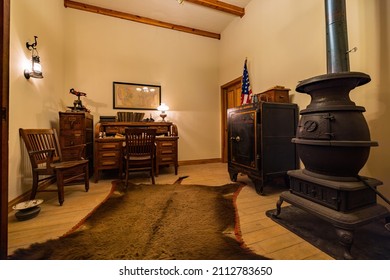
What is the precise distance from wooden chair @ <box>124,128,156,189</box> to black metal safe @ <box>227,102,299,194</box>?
1.33m

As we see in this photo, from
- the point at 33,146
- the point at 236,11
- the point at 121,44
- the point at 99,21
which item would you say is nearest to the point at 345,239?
the point at 33,146

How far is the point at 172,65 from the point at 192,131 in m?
1.64

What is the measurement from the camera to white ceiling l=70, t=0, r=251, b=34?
10.5ft

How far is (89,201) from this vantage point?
1.91 meters

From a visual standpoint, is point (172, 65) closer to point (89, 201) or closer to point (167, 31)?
point (167, 31)

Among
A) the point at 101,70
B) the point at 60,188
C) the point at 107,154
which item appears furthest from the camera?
the point at 101,70

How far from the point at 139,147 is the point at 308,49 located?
8.91 feet

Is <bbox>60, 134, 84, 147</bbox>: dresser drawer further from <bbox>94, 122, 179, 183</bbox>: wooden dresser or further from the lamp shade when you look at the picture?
the lamp shade

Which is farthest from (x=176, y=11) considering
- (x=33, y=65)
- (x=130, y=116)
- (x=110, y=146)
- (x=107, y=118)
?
(x=110, y=146)

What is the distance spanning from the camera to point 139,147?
2.54m

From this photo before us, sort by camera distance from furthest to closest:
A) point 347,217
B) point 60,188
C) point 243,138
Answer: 1. point 243,138
2. point 60,188
3. point 347,217

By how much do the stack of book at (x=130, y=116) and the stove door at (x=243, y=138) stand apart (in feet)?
6.31

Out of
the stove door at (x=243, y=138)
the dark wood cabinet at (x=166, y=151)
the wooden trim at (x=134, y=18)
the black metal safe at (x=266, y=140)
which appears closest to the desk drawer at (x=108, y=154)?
the dark wood cabinet at (x=166, y=151)

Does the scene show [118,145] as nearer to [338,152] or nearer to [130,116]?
[130,116]
